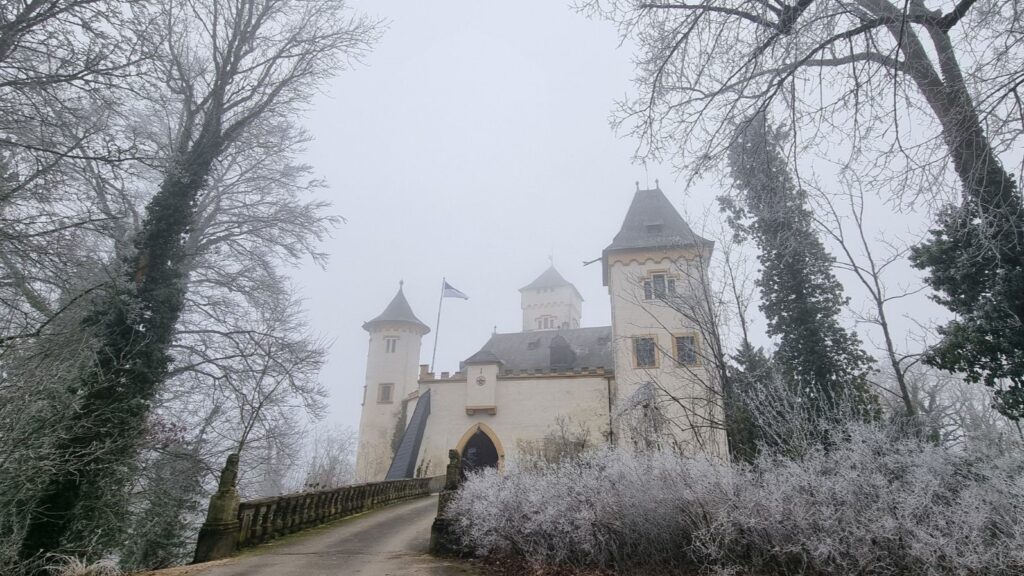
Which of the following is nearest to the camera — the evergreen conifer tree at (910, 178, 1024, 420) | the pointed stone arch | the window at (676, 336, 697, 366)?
the evergreen conifer tree at (910, 178, 1024, 420)

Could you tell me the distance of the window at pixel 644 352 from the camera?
23.1 m

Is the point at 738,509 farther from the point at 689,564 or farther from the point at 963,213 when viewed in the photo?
the point at 963,213

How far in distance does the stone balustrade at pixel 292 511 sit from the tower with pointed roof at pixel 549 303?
3773 centimetres

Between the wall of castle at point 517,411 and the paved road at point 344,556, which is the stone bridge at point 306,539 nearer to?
the paved road at point 344,556

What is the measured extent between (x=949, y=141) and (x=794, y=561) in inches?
181

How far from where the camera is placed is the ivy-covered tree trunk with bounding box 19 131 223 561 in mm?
6953

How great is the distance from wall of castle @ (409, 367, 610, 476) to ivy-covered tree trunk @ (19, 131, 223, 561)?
1823cm

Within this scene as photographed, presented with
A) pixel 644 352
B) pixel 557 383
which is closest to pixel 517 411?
pixel 557 383

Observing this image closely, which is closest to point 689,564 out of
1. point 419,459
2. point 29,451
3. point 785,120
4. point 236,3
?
point 785,120

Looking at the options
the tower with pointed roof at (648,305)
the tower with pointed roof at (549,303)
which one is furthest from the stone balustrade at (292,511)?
the tower with pointed roof at (549,303)

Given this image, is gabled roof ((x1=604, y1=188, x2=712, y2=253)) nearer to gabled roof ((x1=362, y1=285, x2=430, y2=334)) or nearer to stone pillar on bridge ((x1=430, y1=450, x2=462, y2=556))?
gabled roof ((x1=362, y1=285, x2=430, y2=334))

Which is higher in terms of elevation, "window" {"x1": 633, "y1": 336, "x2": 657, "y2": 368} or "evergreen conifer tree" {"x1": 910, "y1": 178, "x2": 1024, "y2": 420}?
"window" {"x1": 633, "y1": 336, "x2": 657, "y2": 368}

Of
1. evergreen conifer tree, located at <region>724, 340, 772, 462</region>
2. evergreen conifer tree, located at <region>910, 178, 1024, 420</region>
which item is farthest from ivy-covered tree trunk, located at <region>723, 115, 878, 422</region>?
evergreen conifer tree, located at <region>910, 178, 1024, 420</region>

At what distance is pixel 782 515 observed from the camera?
16.1 ft
